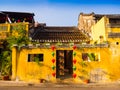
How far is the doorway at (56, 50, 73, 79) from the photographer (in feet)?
67.4

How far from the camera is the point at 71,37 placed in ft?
78.2

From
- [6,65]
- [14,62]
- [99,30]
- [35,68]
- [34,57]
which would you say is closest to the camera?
[35,68]

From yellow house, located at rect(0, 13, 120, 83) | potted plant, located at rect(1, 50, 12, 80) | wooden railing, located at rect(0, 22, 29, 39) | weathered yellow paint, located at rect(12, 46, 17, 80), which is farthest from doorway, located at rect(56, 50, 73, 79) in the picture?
wooden railing, located at rect(0, 22, 29, 39)

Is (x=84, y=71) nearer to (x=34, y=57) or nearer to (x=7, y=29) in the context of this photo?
(x=34, y=57)

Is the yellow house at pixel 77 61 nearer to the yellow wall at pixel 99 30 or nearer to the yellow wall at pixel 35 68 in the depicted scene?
the yellow wall at pixel 35 68

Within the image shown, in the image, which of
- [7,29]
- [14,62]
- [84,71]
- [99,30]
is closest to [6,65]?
[14,62]

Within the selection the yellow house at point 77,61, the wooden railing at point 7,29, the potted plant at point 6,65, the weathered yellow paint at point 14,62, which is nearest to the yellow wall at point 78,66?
the yellow house at point 77,61

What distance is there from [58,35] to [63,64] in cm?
367

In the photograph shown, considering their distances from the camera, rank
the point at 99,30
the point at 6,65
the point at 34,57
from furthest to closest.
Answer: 1. the point at 99,30
2. the point at 6,65
3. the point at 34,57

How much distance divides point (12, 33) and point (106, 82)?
359 inches

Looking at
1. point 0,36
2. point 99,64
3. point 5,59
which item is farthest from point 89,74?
point 0,36

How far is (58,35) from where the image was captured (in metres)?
24.5

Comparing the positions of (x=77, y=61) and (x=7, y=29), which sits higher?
(x=7, y=29)

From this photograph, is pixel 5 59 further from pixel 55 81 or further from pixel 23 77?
pixel 55 81
